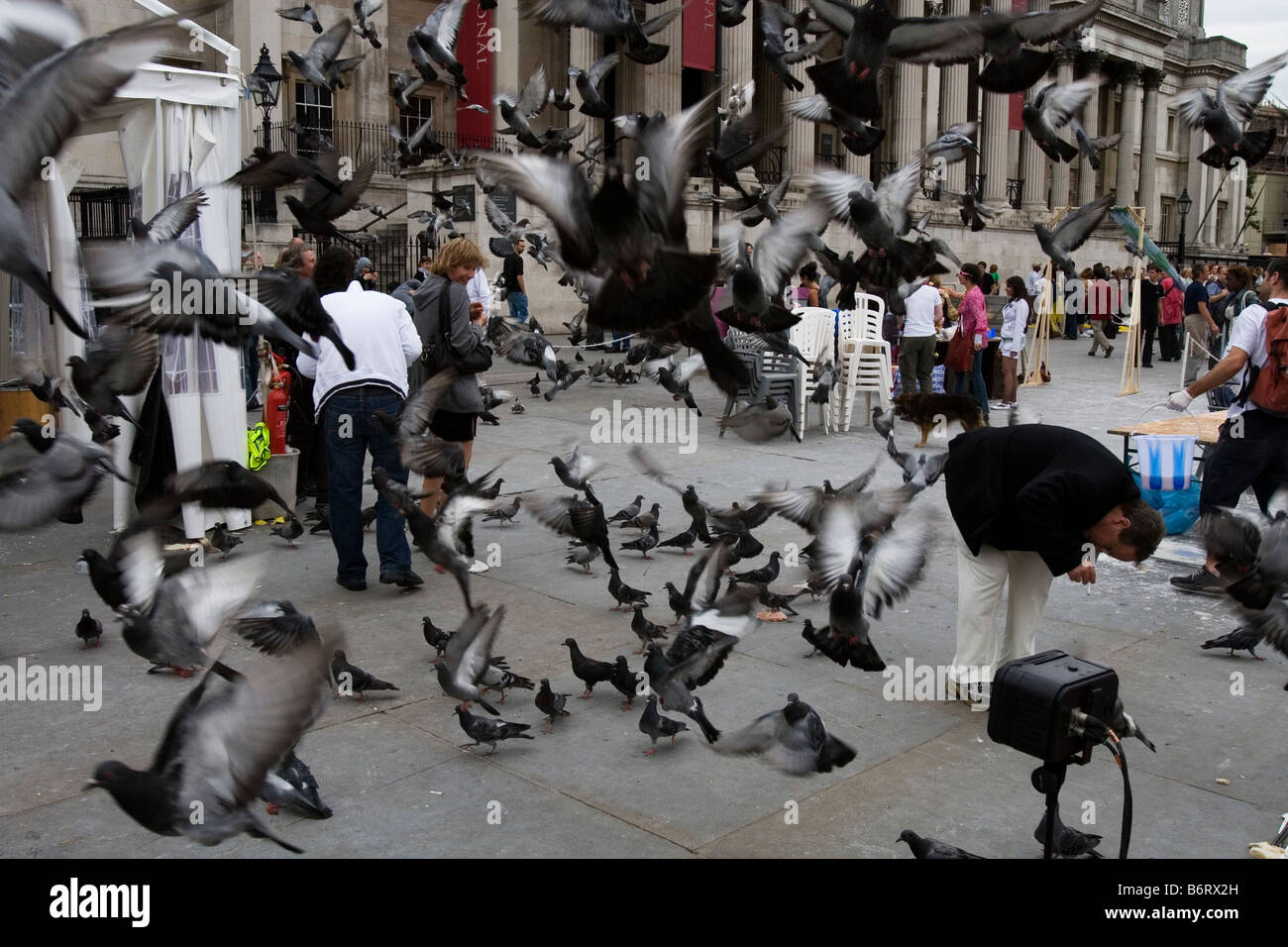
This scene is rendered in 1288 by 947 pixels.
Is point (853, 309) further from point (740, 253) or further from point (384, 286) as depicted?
point (384, 286)

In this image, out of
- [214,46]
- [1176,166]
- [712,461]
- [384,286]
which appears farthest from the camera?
[1176,166]

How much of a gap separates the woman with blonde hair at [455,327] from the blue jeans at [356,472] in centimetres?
41

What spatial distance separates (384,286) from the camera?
23.8 m

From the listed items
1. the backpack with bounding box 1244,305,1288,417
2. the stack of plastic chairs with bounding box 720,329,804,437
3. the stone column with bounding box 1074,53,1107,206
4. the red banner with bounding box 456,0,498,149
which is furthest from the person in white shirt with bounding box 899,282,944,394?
the stone column with bounding box 1074,53,1107,206

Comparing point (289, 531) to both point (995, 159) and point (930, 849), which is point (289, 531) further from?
point (995, 159)

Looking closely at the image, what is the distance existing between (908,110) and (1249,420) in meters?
31.0

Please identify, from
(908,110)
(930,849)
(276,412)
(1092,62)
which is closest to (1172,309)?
(908,110)

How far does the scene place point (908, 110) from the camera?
117 ft

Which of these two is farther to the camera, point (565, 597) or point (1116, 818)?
point (565, 597)

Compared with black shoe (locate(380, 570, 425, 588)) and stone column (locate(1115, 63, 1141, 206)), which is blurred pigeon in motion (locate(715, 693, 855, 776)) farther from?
stone column (locate(1115, 63, 1141, 206))

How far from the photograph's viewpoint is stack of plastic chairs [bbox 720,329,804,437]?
13.7 metres

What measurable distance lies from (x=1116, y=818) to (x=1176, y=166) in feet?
211

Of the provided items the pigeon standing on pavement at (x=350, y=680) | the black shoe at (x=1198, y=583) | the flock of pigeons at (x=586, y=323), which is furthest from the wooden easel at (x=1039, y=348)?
the pigeon standing on pavement at (x=350, y=680)
